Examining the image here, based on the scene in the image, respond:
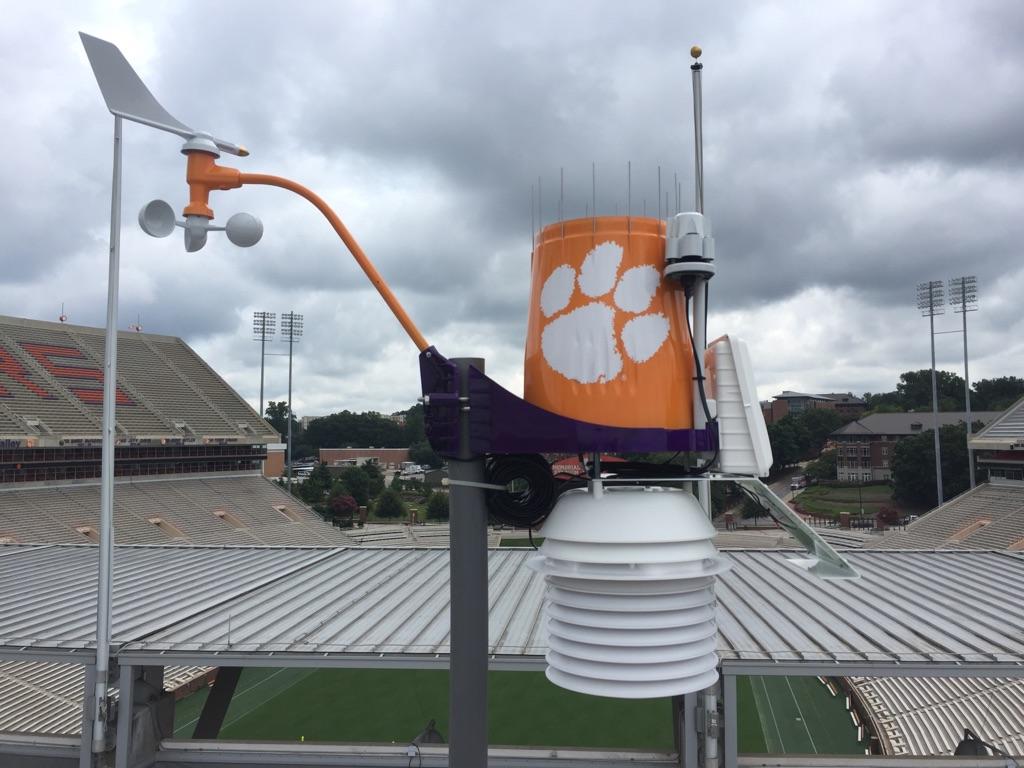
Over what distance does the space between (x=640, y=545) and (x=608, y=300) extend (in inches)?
30.0

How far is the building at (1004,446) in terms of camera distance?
28.9 metres

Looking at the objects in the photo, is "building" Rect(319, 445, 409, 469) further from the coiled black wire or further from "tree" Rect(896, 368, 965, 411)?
the coiled black wire

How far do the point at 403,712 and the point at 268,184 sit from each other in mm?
13723

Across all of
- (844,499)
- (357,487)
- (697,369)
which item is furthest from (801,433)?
(697,369)

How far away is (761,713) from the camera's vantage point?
13219 mm

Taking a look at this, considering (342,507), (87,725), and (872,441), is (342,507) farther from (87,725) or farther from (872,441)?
(872,441)

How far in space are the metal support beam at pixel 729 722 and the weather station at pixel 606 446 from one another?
8.77 ft

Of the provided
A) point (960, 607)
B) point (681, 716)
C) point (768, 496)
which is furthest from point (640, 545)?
point (960, 607)

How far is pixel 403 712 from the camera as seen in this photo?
13867 millimetres

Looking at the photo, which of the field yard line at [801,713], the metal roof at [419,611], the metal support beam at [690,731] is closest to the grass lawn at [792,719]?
the field yard line at [801,713]

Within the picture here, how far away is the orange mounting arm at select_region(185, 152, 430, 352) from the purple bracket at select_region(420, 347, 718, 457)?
0.15 metres

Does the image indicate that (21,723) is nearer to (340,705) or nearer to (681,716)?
(340,705)

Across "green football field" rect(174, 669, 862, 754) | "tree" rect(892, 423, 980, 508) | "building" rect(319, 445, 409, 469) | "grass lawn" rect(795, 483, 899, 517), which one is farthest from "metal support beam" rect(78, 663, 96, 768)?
"building" rect(319, 445, 409, 469)

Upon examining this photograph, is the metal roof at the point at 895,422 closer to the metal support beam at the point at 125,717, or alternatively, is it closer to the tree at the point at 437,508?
the tree at the point at 437,508
